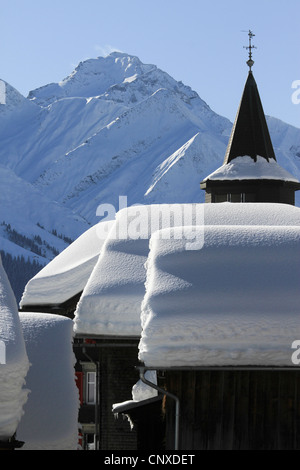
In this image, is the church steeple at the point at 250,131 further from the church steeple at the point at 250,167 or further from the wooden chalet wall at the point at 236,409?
the wooden chalet wall at the point at 236,409

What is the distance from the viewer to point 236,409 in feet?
46.4

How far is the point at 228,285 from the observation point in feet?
46.8

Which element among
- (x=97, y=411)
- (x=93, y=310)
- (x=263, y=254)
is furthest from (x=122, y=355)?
(x=263, y=254)

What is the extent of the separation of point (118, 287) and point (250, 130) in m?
33.7

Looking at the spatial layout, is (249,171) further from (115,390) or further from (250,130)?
(115,390)

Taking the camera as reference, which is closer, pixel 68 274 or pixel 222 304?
pixel 222 304

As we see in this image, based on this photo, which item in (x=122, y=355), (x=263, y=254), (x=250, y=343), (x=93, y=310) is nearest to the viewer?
(x=250, y=343)

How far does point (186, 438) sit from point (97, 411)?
35.6ft

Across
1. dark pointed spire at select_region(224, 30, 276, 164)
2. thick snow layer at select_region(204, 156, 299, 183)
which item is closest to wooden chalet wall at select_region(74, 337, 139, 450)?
thick snow layer at select_region(204, 156, 299, 183)

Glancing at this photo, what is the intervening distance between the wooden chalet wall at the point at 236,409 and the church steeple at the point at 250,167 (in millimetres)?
39443
